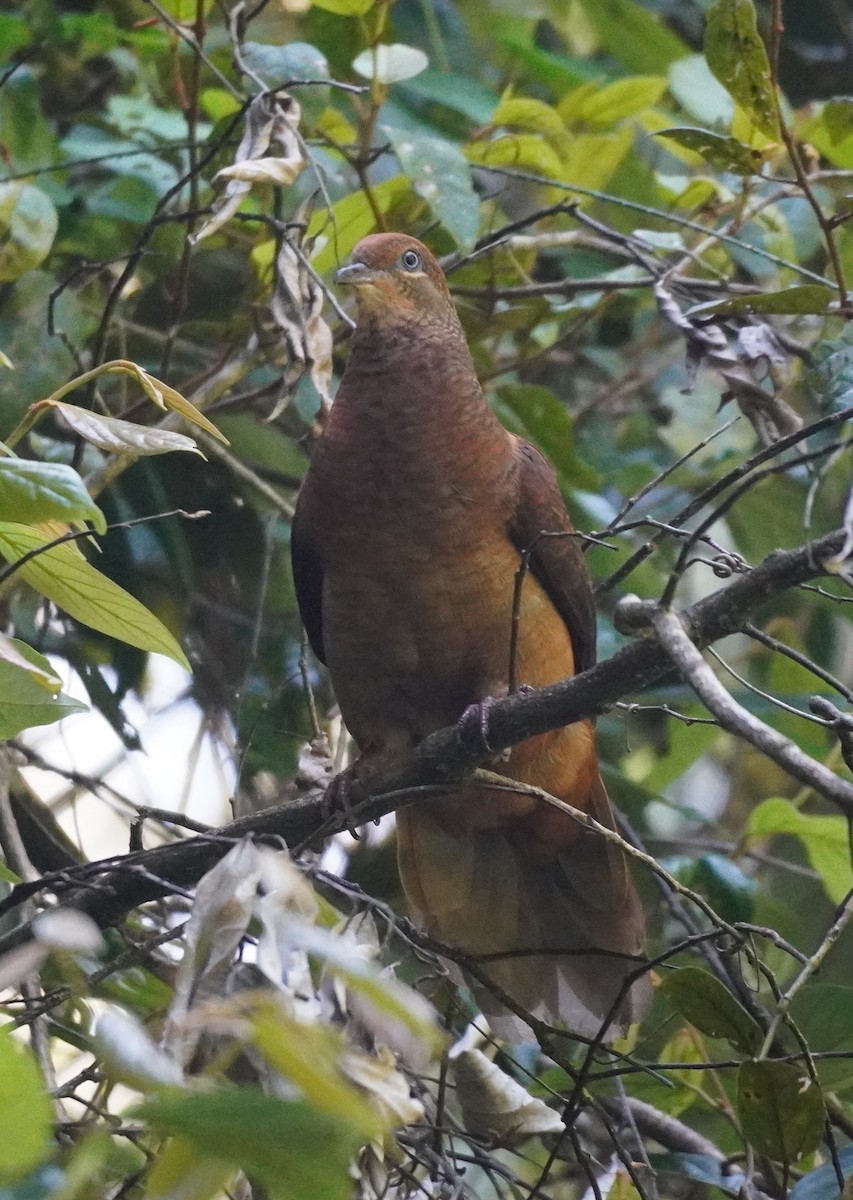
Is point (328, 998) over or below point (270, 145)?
below

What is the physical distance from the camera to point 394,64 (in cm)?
295

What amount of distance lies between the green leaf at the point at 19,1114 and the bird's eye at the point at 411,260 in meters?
2.31

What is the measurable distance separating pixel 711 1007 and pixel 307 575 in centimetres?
133

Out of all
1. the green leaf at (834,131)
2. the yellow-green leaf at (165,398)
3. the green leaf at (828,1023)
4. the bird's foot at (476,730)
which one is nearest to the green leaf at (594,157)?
the green leaf at (834,131)

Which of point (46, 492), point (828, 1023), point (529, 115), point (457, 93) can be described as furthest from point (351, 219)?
point (828, 1023)

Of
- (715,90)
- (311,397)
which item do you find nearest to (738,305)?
(311,397)

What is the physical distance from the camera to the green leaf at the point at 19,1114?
89cm

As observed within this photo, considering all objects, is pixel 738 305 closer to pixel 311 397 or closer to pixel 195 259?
pixel 311 397

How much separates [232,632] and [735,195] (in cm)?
169

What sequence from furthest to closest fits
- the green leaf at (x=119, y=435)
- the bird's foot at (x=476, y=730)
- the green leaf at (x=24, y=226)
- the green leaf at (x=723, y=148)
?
the green leaf at (x=24, y=226) < the green leaf at (x=723, y=148) < the bird's foot at (x=476, y=730) < the green leaf at (x=119, y=435)

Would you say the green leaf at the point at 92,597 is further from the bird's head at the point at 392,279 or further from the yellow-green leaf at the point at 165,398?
the bird's head at the point at 392,279

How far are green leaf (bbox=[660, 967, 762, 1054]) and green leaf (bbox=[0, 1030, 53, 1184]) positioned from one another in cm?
133

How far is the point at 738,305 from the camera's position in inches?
89.0

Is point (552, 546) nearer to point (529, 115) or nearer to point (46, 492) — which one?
point (529, 115)
